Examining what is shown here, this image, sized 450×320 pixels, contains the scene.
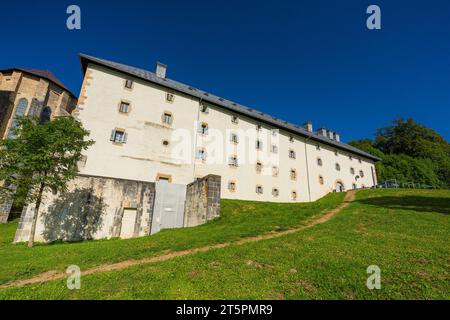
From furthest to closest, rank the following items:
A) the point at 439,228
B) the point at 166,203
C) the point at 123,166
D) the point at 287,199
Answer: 1. the point at 287,199
2. the point at 123,166
3. the point at 166,203
4. the point at 439,228

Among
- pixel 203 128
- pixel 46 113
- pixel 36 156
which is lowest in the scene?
pixel 36 156

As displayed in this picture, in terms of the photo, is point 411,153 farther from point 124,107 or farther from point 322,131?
point 124,107

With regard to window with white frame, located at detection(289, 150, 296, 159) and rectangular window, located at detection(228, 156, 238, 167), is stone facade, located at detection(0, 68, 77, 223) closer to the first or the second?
rectangular window, located at detection(228, 156, 238, 167)

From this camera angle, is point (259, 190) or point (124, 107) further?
point (259, 190)

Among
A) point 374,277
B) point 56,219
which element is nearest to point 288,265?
point 374,277

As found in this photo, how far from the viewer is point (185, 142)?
2531 centimetres

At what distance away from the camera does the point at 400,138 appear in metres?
55.6

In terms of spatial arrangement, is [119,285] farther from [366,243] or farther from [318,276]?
[366,243]

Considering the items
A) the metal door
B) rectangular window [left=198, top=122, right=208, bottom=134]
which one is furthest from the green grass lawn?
rectangular window [left=198, top=122, right=208, bottom=134]

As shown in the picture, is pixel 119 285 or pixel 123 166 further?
pixel 123 166

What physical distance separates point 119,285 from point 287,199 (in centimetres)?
2725

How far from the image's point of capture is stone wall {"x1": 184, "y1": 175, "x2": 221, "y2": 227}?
53.8 ft

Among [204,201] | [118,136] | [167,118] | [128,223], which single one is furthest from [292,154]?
[128,223]

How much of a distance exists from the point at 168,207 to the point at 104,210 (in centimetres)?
471
